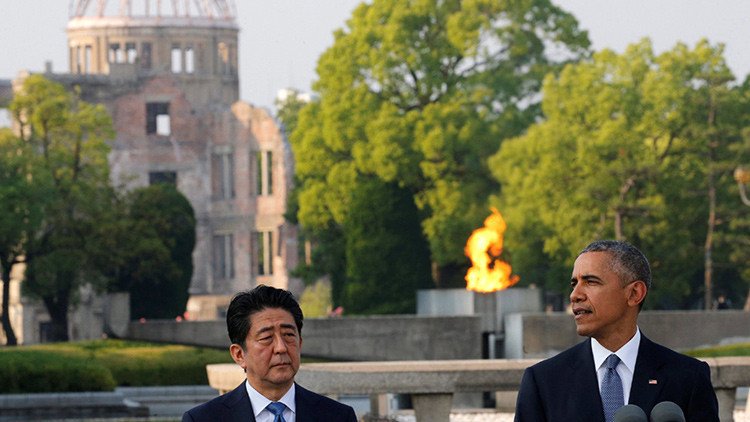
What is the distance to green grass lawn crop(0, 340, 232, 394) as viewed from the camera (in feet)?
96.2

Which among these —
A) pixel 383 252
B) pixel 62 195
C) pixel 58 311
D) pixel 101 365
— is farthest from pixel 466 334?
pixel 58 311

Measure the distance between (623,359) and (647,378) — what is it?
0.10 m

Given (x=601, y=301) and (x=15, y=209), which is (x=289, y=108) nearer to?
(x=15, y=209)

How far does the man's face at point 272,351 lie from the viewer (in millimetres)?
6438

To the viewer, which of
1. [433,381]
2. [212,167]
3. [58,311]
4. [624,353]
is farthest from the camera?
[212,167]

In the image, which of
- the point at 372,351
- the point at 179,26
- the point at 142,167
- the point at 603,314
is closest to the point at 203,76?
the point at 179,26

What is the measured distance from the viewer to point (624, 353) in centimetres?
684

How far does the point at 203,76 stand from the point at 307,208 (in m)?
38.1

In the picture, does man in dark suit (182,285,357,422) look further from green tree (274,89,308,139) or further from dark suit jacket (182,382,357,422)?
green tree (274,89,308,139)

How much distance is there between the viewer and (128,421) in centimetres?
2620

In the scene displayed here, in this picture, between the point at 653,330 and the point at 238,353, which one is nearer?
the point at 238,353

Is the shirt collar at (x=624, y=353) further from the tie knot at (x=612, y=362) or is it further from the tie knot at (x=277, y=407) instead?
the tie knot at (x=277, y=407)

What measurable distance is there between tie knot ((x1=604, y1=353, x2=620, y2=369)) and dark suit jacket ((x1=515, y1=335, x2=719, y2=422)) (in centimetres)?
6

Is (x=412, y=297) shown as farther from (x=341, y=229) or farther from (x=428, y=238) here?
(x=341, y=229)
